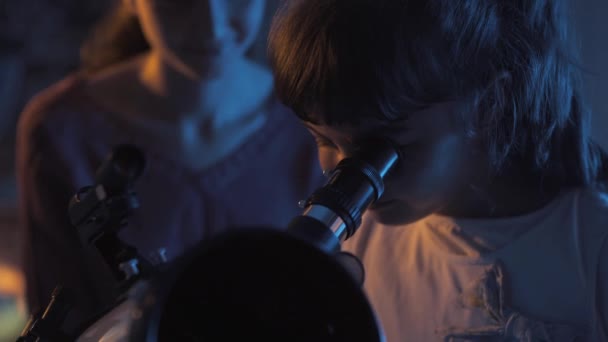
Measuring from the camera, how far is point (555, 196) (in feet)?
2.56

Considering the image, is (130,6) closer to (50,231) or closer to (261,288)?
(50,231)

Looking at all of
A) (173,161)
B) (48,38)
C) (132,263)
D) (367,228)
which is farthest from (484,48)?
(48,38)

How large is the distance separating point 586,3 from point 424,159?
37 cm

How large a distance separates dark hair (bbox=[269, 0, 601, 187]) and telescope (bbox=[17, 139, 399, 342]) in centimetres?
7

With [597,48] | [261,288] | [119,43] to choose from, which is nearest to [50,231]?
[119,43]

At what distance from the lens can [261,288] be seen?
0.54 m

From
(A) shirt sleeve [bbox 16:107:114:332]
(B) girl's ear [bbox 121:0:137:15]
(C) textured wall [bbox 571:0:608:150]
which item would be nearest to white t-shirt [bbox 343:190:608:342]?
(C) textured wall [bbox 571:0:608:150]

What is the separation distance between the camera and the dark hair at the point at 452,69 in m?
0.66

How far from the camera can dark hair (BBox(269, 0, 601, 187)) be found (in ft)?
2.17

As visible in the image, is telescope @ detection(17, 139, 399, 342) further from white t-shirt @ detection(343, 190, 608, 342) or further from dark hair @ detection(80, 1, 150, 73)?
dark hair @ detection(80, 1, 150, 73)

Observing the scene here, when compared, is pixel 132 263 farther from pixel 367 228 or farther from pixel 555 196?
pixel 555 196

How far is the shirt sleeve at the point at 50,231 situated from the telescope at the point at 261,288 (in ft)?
1.69

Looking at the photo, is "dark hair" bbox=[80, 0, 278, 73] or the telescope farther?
"dark hair" bbox=[80, 0, 278, 73]

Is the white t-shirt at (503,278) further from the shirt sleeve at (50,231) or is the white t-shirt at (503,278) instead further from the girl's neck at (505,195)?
the shirt sleeve at (50,231)
